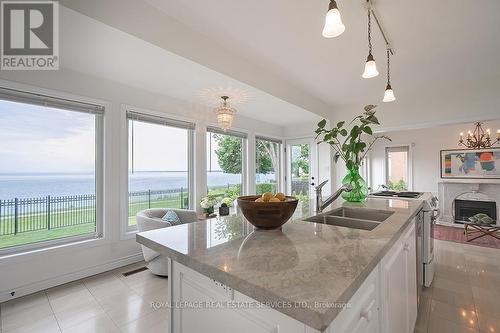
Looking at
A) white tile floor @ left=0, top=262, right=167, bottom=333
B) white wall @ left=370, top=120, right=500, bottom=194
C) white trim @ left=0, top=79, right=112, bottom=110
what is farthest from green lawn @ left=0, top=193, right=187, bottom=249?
white wall @ left=370, top=120, right=500, bottom=194

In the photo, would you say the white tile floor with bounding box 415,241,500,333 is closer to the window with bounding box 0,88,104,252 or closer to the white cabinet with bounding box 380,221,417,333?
the white cabinet with bounding box 380,221,417,333

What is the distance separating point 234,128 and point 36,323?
3.60 meters

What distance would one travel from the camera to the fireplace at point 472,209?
527cm

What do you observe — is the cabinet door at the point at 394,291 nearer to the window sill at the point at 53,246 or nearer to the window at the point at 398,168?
the window sill at the point at 53,246

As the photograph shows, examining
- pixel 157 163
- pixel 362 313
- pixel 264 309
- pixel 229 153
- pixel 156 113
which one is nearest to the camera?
pixel 264 309

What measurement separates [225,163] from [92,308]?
295cm

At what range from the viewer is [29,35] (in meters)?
1.95

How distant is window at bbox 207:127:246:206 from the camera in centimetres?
420

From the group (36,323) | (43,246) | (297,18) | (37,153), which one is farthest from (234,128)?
(36,323)

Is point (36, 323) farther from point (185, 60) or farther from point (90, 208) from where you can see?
point (185, 60)

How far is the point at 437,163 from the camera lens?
5.94m

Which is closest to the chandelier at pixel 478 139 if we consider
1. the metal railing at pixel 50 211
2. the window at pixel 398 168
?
the window at pixel 398 168

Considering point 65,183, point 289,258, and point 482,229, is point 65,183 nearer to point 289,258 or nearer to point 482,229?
point 289,258

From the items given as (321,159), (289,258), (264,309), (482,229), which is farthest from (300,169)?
(264,309)
